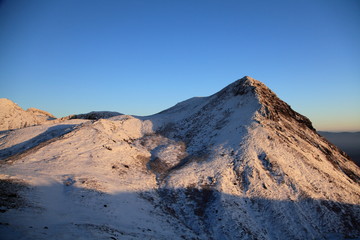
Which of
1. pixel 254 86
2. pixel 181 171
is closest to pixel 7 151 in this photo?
pixel 181 171

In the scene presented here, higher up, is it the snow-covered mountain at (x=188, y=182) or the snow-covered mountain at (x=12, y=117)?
the snow-covered mountain at (x=12, y=117)

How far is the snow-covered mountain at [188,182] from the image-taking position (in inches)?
555

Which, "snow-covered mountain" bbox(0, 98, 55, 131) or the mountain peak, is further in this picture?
"snow-covered mountain" bbox(0, 98, 55, 131)

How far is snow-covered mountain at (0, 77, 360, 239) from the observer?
14086 millimetres

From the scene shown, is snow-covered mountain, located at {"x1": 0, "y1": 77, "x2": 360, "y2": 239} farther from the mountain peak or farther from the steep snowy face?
the mountain peak

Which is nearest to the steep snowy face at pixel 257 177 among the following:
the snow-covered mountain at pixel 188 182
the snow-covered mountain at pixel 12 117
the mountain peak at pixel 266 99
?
the snow-covered mountain at pixel 188 182

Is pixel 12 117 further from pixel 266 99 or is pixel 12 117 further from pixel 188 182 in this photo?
pixel 266 99

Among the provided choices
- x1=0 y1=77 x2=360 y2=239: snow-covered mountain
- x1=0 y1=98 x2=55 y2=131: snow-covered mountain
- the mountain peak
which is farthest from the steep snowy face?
x1=0 y1=98 x2=55 y2=131: snow-covered mountain

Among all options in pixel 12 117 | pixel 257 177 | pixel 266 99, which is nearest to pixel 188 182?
pixel 257 177

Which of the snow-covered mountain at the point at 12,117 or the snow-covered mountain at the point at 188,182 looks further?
the snow-covered mountain at the point at 12,117

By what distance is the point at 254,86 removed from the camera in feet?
120

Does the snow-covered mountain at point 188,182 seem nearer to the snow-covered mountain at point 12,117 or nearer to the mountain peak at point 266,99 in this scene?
the mountain peak at point 266,99

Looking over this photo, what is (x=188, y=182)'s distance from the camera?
2186 cm

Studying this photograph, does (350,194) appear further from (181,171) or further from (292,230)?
(181,171)
